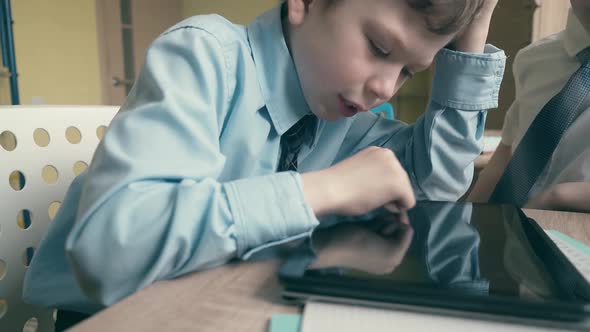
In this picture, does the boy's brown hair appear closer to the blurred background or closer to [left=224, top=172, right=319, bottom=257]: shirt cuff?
[left=224, top=172, right=319, bottom=257]: shirt cuff

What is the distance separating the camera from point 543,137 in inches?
34.6

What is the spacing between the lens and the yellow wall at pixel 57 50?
96.1 inches

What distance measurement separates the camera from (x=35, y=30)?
250 centimetres

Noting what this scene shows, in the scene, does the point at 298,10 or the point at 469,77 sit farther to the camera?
the point at 469,77

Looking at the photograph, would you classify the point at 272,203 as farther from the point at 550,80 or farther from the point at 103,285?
the point at 550,80

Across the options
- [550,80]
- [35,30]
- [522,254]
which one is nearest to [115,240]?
[522,254]

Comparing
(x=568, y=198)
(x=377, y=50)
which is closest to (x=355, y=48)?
(x=377, y=50)

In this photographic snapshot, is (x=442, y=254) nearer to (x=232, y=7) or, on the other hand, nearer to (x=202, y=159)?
(x=202, y=159)

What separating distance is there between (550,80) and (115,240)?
1.08 m

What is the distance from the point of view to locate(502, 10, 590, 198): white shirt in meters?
0.95

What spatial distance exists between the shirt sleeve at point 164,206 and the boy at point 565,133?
0.50m

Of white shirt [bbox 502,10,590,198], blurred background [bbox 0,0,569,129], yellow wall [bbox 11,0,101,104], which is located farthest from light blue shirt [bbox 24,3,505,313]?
yellow wall [bbox 11,0,101,104]

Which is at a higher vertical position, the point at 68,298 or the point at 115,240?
the point at 115,240

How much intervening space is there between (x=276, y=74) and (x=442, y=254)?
0.31 meters
